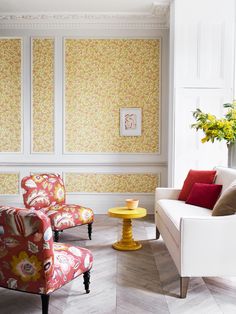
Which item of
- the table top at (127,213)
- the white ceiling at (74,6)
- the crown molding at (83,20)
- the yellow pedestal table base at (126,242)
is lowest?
the yellow pedestal table base at (126,242)

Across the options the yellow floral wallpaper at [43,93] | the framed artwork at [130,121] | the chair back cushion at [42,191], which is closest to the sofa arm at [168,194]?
the chair back cushion at [42,191]

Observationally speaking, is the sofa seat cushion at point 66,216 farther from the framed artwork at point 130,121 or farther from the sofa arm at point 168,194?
the framed artwork at point 130,121

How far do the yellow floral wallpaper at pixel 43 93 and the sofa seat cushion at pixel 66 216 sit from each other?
1847mm

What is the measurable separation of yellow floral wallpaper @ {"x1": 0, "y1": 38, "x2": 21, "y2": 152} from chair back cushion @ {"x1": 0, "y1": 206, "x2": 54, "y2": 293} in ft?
12.7

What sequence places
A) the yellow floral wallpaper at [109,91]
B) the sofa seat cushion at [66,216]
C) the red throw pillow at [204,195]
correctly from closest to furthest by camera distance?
1. the red throw pillow at [204,195]
2. the sofa seat cushion at [66,216]
3. the yellow floral wallpaper at [109,91]

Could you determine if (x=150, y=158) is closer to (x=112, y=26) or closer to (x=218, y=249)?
(x=112, y=26)

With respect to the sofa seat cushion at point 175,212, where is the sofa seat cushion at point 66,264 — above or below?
below

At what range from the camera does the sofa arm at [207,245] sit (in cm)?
279

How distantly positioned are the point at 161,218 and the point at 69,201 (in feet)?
7.91

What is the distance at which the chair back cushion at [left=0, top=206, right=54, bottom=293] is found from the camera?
2.24m

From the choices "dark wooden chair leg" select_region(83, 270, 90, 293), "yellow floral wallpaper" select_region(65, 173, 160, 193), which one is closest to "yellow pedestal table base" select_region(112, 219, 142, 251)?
"dark wooden chair leg" select_region(83, 270, 90, 293)

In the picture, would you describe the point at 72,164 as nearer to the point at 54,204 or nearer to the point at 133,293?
the point at 54,204

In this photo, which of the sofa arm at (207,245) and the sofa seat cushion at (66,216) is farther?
the sofa seat cushion at (66,216)

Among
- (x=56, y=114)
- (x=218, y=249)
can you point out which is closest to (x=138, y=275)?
(x=218, y=249)
